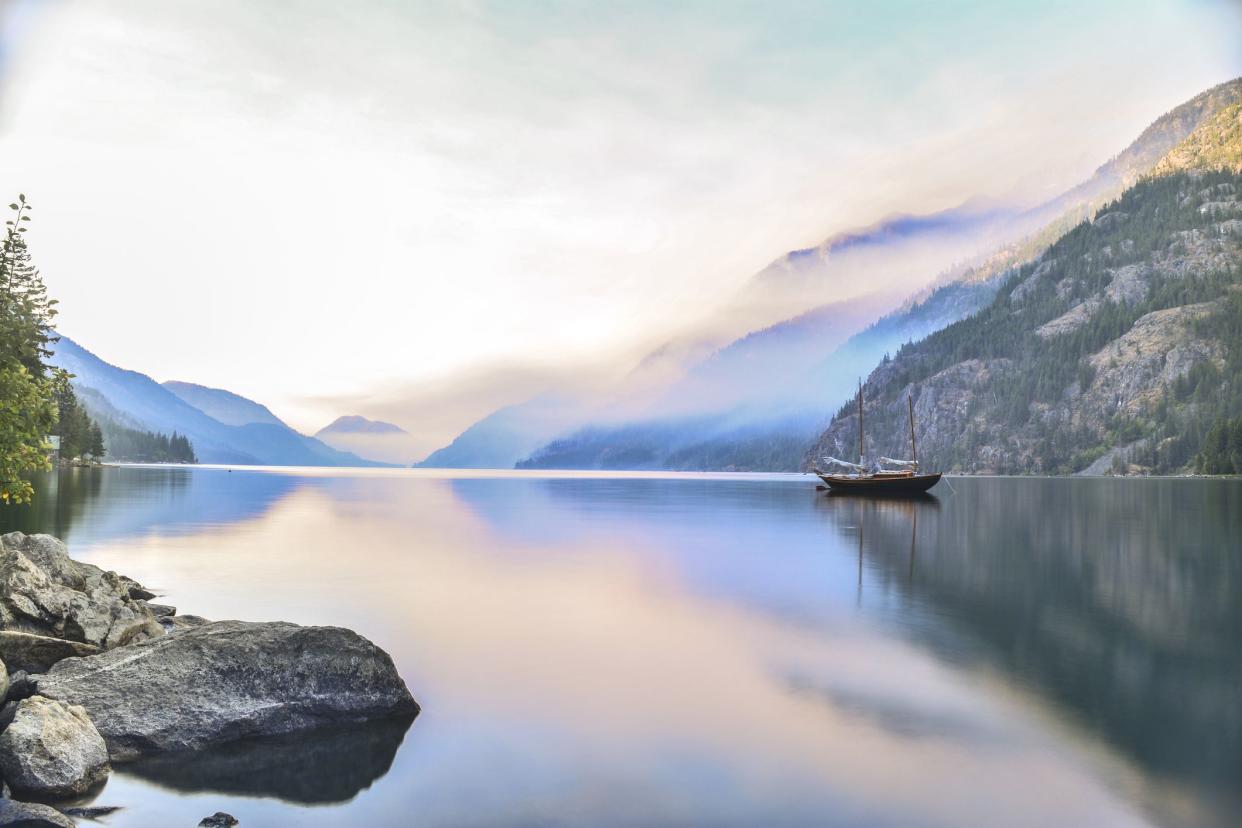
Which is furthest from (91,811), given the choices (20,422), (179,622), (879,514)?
(879,514)

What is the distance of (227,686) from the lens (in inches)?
608

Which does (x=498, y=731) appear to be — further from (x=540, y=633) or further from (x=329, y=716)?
(x=540, y=633)

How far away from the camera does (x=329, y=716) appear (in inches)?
628

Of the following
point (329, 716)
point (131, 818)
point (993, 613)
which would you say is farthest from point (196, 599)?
point (993, 613)

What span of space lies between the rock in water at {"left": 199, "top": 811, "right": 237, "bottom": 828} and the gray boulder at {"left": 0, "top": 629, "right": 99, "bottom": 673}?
8.88m

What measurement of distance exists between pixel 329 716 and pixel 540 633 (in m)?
10.9

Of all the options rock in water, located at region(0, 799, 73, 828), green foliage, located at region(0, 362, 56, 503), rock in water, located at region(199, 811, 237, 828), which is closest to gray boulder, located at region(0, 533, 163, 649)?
green foliage, located at region(0, 362, 56, 503)

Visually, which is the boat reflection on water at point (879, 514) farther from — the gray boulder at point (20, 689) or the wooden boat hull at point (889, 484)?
the gray boulder at point (20, 689)

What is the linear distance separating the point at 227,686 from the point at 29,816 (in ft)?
15.9

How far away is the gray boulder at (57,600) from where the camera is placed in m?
18.3

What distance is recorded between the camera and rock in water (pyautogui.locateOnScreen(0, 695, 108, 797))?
12070mm

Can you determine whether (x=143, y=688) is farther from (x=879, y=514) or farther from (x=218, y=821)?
(x=879, y=514)

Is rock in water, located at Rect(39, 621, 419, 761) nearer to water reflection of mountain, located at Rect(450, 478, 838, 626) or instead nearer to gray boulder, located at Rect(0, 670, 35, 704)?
gray boulder, located at Rect(0, 670, 35, 704)

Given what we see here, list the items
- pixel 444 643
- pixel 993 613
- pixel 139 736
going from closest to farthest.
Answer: pixel 139 736
pixel 444 643
pixel 993 613
